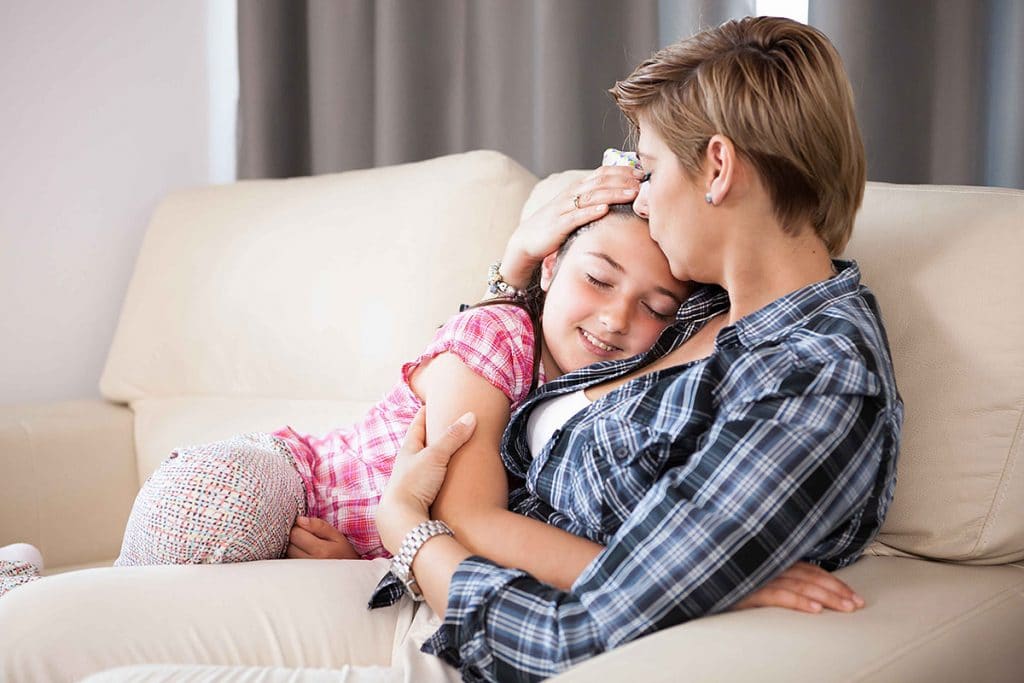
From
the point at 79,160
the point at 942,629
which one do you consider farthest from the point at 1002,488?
the point at 79,160

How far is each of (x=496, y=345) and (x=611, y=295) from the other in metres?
0.16

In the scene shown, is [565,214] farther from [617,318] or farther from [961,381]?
[961,381]

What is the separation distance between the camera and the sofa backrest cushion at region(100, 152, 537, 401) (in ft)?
6.11

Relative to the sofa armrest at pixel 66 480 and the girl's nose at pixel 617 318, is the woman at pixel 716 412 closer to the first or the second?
the girl's nose at pixel 617 318

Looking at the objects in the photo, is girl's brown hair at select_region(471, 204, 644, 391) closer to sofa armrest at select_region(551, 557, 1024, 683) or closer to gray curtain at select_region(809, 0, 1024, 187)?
sofa armrest at select_region(551, 557, 1024, 683)

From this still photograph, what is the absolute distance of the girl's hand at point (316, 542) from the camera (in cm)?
142

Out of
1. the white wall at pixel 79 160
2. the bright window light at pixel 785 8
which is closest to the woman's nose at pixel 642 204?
the bright window light at pixel 785 8

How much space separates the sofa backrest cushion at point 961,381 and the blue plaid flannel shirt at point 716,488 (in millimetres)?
96

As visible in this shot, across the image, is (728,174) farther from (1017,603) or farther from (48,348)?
(48,348)

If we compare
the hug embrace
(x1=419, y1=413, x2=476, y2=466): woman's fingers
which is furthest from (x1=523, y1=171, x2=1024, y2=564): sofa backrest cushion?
(x1=419, y1=413, x2=476, y2=466): woman's fingers

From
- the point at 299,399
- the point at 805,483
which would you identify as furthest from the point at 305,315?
the point at 805,483

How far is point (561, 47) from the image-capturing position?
7.16ft

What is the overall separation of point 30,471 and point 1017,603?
1.63 m

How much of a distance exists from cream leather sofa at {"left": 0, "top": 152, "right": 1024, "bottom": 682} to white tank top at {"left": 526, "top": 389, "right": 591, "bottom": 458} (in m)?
0.29
